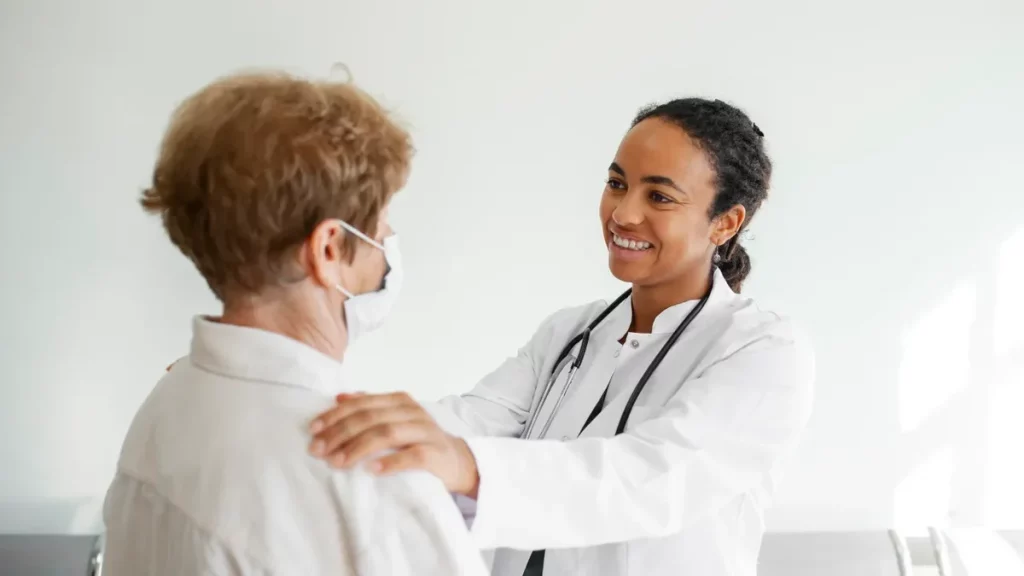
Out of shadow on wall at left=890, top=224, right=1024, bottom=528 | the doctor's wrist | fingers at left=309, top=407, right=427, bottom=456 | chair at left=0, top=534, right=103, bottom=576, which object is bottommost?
chair at left=0, top=534, right=103, bottom=576

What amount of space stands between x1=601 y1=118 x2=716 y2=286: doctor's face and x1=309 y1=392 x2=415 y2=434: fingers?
2.36ft

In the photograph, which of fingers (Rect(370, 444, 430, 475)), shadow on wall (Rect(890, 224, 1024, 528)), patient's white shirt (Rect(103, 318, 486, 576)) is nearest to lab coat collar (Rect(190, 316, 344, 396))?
patient's white shirt (Rect(103, 318, 486, 576))

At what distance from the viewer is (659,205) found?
1.64 metres

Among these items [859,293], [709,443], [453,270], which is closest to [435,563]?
[709,443]

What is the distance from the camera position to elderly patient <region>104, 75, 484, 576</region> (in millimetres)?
907

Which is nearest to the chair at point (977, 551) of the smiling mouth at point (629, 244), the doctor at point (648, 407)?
the doctor at point (648, 407)

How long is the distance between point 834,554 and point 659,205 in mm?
1443

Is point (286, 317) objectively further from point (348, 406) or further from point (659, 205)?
point (659, 205)

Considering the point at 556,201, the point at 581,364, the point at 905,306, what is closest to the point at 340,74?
the point at 581,364

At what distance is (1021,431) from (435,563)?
2.38 meters

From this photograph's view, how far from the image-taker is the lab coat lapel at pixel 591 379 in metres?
1.63

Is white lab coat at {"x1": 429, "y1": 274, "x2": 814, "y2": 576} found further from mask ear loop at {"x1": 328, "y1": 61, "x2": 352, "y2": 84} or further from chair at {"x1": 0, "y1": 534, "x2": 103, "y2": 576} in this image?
chair at {"x1": 0, "y1": 534, "x2": 103, "y2": 576}

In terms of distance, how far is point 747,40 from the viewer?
2621 millimetres

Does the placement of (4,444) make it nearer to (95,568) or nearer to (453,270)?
(95,568)
